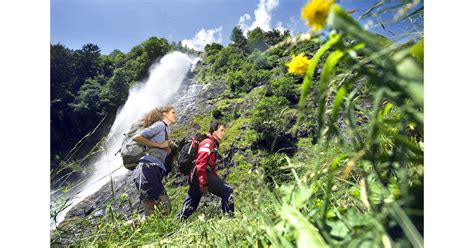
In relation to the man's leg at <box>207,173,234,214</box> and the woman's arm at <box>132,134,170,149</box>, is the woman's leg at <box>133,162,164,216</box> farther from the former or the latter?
the man's leg at <box>207,173,234,214</box>

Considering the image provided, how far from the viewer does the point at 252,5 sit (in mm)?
1878

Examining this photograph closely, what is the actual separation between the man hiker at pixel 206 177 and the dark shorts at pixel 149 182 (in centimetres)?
14

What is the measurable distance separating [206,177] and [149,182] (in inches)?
9.8

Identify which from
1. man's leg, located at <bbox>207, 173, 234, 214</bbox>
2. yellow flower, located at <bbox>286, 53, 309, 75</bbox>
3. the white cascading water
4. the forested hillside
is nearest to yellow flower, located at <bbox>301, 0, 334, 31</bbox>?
the forested hillside

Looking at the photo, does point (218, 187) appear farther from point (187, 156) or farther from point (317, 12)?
point (317, 12)

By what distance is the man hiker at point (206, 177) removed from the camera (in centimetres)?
204

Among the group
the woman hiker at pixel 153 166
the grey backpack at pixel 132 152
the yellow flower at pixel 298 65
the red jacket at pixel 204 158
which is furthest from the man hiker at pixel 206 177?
the yellow flower at pixel 298 65

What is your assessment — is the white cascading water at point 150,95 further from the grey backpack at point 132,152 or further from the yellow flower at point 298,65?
the yellow flower at point 298,65

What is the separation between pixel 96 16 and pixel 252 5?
0.69 m

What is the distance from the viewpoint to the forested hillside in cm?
39

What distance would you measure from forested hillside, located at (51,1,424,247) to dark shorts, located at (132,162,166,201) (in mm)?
182
